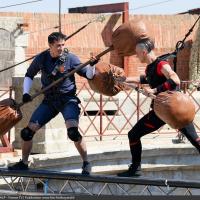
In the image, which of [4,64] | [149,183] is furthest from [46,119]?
[4,64]

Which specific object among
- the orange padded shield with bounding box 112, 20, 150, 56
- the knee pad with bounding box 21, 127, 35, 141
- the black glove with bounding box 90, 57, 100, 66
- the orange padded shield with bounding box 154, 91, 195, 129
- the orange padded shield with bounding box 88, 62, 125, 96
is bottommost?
the knee pad with bounding box 21, 127, 35, 141

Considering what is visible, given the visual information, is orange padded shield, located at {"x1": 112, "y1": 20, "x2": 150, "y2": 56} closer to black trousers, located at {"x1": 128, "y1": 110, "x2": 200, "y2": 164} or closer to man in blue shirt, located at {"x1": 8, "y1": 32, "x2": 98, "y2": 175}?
man in blue shirt, located at {"x1": 8, "y1": 32, "x2": 98, "y2": 175}

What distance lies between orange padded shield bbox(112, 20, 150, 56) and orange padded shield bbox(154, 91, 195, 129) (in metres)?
0.75

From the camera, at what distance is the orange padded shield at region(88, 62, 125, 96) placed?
862 centimetres

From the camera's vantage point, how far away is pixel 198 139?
328 inches

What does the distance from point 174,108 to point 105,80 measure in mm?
1081

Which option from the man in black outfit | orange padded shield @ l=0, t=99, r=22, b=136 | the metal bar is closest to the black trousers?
the man in black outfit

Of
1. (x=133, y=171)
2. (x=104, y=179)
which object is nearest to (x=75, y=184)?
(x=133, y=171)

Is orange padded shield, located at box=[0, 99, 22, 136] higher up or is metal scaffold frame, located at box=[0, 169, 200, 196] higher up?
orange padded shield, located at box=[0, 99, 22, 136]

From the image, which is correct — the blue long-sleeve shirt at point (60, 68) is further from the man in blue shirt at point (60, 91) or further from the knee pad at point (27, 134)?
the knee pad at point (27, 134)

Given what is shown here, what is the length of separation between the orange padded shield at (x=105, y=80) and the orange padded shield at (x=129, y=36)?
0.86 feet

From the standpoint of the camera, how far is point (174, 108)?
7867 millimetres

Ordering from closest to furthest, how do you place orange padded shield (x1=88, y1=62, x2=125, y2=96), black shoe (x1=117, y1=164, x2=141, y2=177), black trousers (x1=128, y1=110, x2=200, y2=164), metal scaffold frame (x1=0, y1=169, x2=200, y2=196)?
black trousers (x1=128, y1=110, x2=200, y2=164) → metal scaffold frame (x1=0, y1=169, x2=200, y2=196) → orange padded shield (x1=88, y1=62, x2=125, y2=96) → black shoe (x1=117, y1=164, x2=141, y2=177)

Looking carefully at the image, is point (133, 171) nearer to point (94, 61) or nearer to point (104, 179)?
point (104, 179)
